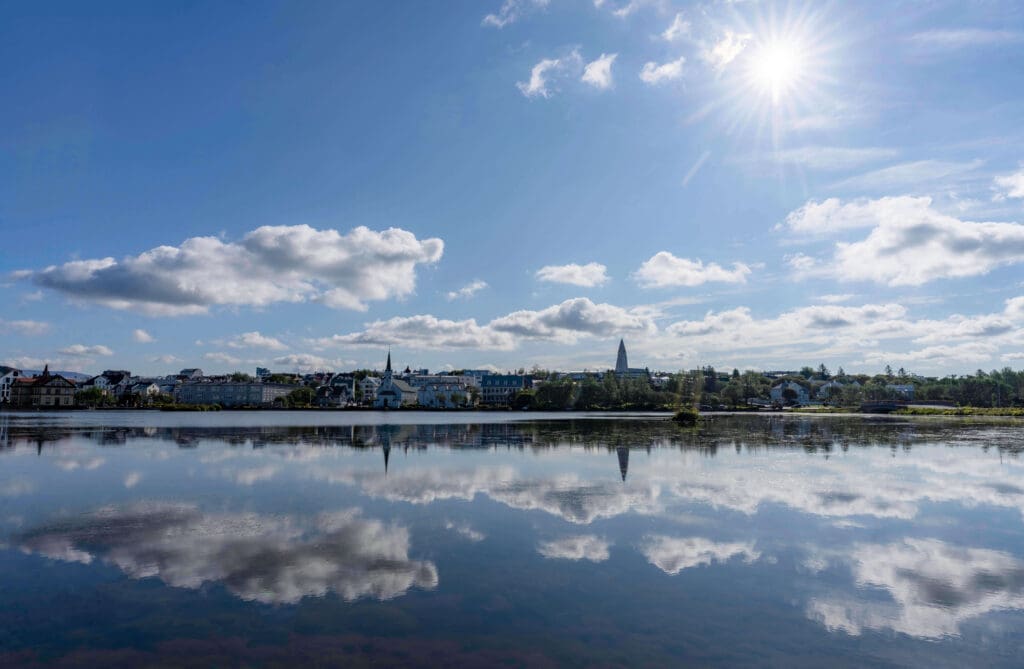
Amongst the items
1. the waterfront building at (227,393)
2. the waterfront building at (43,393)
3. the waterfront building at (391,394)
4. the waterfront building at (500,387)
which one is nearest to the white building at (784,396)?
the waterfront building at (500,387)

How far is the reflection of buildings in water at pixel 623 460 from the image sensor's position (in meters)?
26.1

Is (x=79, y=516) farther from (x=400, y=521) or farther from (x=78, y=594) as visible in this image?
(x=400, y=521)

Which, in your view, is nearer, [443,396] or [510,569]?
[510,569]

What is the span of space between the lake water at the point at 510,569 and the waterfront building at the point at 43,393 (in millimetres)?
147368

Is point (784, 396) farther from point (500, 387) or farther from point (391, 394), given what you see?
point (391, 394)

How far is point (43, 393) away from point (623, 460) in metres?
162

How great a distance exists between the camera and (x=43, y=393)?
467ft

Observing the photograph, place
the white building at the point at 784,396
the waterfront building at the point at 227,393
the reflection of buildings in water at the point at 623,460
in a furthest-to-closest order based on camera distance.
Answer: the white building at the point at 784,396 → the waterfront building at the point at 227,393 → the reflection of buildings in water at the point at 623,460

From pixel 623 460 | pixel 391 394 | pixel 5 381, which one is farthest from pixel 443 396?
pixel 623 460

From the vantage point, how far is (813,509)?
1811 centimetres

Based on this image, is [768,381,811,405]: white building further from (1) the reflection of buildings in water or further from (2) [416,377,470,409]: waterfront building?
(1) the reflection of buildings in water

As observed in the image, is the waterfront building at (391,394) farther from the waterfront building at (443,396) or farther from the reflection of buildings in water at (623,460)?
the reflection of buildings in water at (623,460)

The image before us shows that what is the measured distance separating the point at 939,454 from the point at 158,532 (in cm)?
3796

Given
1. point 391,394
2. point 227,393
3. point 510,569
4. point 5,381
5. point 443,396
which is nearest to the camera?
point 510,569
